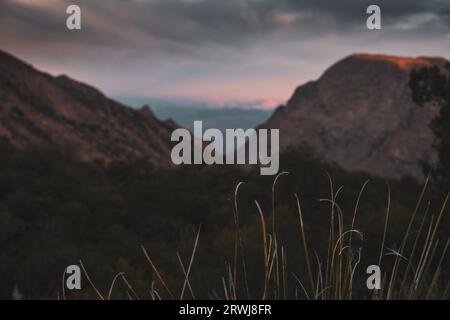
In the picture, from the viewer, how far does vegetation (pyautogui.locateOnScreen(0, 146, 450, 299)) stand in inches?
678

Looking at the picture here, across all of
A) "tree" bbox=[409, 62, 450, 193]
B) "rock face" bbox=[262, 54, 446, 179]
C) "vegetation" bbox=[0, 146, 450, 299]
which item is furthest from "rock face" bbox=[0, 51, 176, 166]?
"tree" bbox=[409, 62, 450, 193]

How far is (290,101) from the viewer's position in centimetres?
15338

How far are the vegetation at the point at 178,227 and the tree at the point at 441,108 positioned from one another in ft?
3.31

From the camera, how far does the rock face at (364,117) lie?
10906cm

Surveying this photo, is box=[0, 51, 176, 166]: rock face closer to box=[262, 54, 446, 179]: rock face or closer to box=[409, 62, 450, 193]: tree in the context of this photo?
box=[262, 54, 446, 179]: rock face

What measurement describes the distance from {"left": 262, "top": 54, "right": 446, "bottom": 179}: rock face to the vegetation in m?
69.3

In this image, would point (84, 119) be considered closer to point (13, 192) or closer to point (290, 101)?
point (290, 101)

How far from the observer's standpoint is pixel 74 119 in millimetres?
100125

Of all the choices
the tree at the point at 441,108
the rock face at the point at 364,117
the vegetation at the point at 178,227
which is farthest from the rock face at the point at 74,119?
the tree at the point at 441,108

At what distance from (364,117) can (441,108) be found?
105861 mm

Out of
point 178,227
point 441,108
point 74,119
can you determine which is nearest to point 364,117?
point 74,119

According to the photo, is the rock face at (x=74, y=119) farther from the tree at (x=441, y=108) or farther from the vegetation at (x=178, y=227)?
the tree at (x=441, y=108)

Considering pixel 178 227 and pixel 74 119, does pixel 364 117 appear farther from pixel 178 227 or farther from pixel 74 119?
pixel 178 227
